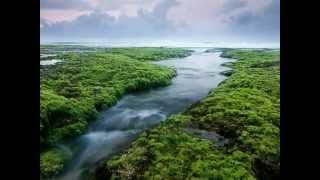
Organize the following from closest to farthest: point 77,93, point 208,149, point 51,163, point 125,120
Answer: point 208,149, point 51,163, point 125,120, point 77,93

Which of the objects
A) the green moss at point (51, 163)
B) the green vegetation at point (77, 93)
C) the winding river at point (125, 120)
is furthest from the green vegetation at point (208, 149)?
the green vegetation at point (77, 93)

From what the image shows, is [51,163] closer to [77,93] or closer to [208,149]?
[208,149]

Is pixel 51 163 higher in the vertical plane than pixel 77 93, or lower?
lower

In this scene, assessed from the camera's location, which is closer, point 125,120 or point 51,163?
point 51,163

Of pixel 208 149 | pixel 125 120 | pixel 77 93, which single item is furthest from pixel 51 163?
pixel 77 93

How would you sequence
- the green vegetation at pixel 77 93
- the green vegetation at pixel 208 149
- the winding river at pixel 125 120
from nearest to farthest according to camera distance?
the green vegetation at pixel 208 149 < the winding river at pixel 125 120 < the green vegetation at pixel 77 93

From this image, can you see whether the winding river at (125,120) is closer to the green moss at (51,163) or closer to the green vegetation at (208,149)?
the green moss at (51,163)

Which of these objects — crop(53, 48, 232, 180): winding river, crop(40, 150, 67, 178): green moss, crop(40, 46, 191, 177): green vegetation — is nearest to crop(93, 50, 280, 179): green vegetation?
crop(53, 48, 232, 180): winding river
